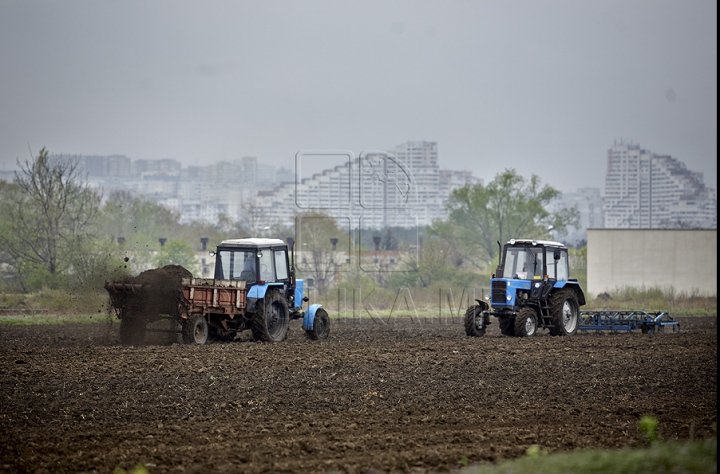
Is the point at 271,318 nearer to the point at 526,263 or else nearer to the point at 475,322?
the point at 475,322

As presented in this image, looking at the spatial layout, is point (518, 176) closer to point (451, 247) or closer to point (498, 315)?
point (451, 247)

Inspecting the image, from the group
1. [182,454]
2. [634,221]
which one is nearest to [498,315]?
[182,454]

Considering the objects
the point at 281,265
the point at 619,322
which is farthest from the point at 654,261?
the point at 281,265

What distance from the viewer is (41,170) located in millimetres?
44812

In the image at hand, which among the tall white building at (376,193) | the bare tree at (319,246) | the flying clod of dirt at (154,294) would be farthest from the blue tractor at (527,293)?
the tall white building at (376,193)

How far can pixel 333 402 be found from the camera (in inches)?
531

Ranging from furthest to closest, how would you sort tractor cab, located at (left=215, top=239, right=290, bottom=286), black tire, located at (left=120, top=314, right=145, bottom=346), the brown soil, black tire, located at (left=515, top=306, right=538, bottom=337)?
black tire, located at (left=515, top=306, right=538, bottom=337), tractor cab, located at (left=215, top=239, right=290, bottom=286), black tire, located at (left=120, top=314, right=145, bottom=346), the brown soil

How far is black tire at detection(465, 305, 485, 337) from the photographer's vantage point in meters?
24.6

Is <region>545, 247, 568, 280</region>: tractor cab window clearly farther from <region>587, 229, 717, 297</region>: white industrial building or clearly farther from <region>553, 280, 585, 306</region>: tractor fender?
<region>587, 229, 717, 297</region>: white industrial building

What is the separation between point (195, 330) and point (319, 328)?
416 cm

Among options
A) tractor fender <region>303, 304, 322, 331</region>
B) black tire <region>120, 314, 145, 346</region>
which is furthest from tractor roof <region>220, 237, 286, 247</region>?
black tire <region>120, 314, 145, 346</region>

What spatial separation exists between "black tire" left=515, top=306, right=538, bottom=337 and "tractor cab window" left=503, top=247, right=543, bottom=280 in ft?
3.13

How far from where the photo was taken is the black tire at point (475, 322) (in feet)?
80.6

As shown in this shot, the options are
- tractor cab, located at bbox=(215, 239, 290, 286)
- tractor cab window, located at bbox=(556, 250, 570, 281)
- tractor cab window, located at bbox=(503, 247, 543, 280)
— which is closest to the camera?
tractor cab, located at bbox=(215, 239, 290, 286)
